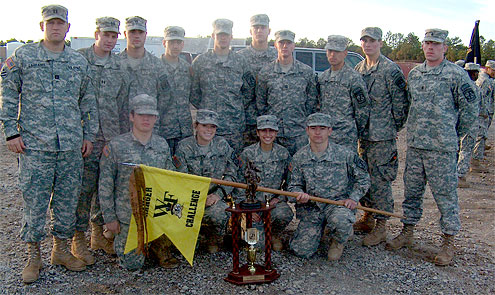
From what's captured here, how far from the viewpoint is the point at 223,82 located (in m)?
5.52

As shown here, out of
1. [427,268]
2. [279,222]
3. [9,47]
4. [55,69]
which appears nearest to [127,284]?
[279,222]

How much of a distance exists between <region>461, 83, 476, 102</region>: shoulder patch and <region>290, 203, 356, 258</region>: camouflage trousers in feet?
5.50

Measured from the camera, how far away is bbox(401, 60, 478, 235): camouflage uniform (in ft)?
15.6

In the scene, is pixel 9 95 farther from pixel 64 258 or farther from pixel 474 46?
pixel 474 46

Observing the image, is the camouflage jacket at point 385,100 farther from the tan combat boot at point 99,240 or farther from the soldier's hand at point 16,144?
the soldier's hand at point 16,144

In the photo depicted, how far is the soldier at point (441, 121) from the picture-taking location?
4777 mm

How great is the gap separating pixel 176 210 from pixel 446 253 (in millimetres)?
2889

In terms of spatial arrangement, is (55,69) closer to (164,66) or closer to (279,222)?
(164,66)

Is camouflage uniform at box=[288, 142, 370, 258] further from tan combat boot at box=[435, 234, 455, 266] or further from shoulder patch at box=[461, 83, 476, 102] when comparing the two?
shoulder patch at box=[461, 83, 476, 102]

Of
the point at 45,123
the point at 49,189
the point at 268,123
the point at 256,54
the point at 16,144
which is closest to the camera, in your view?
the point at 16,144

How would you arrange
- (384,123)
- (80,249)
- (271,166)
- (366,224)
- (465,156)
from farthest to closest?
(465,156)
(366,224)
(384,123)
(271,166)
(80,249)

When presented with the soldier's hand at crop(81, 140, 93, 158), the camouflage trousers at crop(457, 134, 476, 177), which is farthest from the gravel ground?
the camouflage trousers at crop(457, 134, 476, 177)

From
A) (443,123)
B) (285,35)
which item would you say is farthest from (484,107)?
(285,35)

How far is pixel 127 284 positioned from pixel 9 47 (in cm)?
2237
